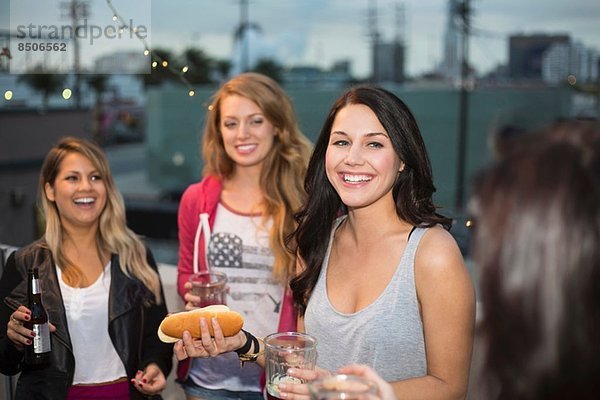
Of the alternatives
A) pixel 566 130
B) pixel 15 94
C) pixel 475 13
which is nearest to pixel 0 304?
pixel 15 94

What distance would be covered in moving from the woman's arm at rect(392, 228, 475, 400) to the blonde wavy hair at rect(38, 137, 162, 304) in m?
1.02

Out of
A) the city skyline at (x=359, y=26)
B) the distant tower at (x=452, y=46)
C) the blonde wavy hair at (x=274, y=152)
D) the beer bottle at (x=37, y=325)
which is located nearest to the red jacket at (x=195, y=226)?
the blonde wavy hair at (x=274, y=152)

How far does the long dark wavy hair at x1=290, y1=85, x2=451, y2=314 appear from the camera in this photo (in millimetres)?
1588

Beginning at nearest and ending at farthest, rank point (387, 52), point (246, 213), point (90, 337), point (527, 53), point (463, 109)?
point (90, 337) < point (246, 213) < point (527, 53) < point (387, 52) < point (463, 109)

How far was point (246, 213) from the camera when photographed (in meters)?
2.25

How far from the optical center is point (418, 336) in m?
1.49

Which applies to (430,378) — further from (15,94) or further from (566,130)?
(15,94)

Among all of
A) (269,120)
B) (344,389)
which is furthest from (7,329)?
(344,389)

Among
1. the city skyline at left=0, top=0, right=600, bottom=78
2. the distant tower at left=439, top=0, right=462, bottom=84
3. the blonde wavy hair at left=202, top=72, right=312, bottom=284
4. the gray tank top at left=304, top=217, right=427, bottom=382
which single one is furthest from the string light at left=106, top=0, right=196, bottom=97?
the distant tower at left=439, top=0, right=462, bottom=84

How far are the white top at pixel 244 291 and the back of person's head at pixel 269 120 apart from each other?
314 millimetres

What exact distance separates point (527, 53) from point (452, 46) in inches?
25.7

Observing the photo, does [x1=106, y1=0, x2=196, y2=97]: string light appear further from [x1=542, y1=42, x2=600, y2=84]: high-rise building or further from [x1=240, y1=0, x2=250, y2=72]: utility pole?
[x1=240, y1=0, x2=250, y2=72]: utility pole

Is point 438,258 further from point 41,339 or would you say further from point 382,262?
point 41,339

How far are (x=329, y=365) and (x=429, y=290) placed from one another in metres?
0.33
